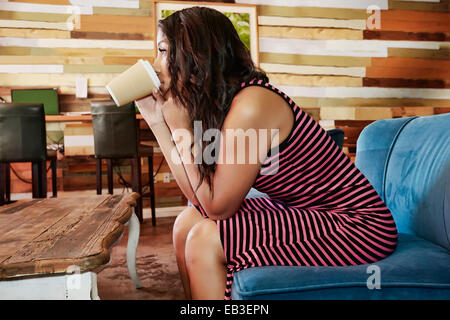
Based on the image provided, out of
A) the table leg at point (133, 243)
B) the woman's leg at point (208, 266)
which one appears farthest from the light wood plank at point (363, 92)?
the woman's leg at point (208, 266)

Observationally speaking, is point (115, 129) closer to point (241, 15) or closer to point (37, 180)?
point (37, 180)

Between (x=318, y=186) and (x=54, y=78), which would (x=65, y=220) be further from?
(x=54, y=78)

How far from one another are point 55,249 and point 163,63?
20.6 inches

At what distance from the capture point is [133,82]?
3.04 ft

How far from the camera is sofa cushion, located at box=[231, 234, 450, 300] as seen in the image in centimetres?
85

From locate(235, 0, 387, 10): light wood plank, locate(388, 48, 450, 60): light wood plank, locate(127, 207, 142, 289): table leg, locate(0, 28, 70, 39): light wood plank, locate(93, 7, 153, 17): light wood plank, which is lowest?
locate(127, 207, 142, 289): table leg

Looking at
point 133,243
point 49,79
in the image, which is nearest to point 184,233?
point 133,243

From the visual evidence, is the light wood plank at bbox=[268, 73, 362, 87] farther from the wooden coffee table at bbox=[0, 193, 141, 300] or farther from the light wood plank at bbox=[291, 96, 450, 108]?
the wooden coffee table at bbox=[0, 193, 141, 300]

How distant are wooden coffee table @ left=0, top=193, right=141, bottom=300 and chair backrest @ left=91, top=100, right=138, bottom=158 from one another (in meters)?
1.70

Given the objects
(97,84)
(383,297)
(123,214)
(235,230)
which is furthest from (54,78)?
Result: (383,297)

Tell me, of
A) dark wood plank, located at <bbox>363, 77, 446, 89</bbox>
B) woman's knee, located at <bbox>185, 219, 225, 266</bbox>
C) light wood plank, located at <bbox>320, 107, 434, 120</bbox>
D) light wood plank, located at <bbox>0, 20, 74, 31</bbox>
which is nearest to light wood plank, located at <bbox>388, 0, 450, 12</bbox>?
dark wood plank, located at <bbox>363, 77, 446, 89</bbox>

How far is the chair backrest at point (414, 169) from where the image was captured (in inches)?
42.7

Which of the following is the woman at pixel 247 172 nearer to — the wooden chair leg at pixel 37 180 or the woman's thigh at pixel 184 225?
the woman's thigh at pixel 184 225

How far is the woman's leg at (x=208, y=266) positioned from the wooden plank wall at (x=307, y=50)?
333 cm
